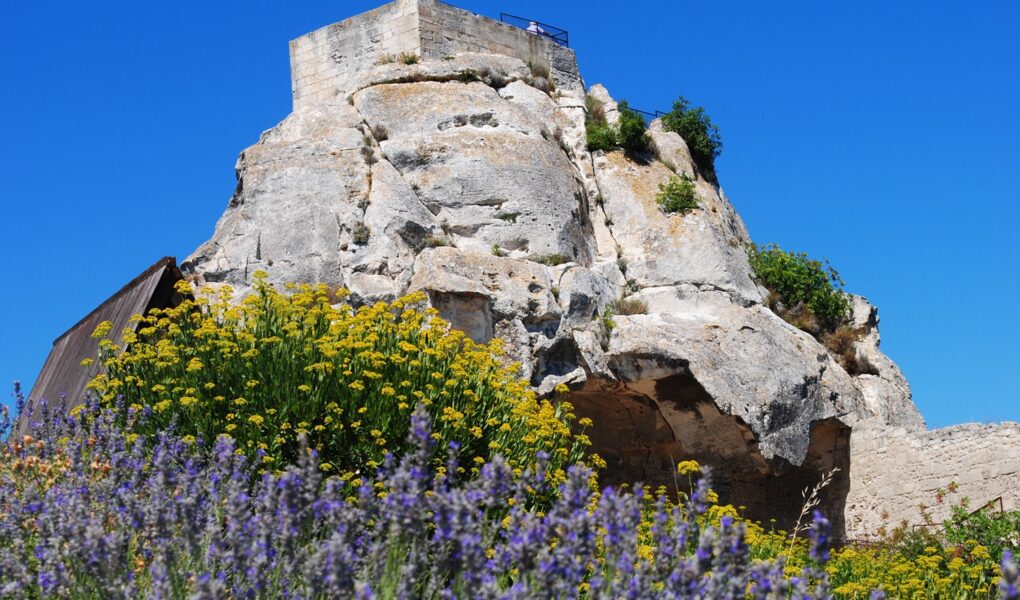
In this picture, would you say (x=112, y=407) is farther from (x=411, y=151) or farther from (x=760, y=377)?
(x=760, y=377)

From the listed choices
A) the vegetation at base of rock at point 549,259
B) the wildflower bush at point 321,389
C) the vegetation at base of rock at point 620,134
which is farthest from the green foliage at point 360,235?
the vegetation at base of rock at point 620,134

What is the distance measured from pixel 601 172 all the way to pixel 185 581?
12.5 metres

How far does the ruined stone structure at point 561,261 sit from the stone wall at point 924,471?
1.1 inches

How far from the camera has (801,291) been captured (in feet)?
54.5

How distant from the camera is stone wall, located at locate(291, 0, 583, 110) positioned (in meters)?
17.0

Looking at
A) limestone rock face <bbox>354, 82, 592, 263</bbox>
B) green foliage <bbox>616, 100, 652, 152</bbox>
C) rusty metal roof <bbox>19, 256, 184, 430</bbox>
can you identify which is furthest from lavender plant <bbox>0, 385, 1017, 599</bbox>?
green foliage <bbox>616, 100, 652, 152</bbox>

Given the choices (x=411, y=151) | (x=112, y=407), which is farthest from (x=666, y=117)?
(x=112, y=407)

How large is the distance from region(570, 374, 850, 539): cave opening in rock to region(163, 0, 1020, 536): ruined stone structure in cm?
3

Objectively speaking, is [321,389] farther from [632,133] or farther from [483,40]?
[483,40]

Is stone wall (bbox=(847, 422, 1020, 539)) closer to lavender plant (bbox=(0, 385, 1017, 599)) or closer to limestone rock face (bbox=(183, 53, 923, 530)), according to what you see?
limestone rock face (bbox=(183, 53, 923, 530))

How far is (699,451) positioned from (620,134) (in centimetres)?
511

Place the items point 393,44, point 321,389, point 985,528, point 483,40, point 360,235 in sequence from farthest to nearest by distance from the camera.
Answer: point 483,40 < point 393,44 < point 360,235 < point 985,528 < point 321,389

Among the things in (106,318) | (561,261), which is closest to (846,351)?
(561,261)

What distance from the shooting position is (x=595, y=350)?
13.0m
